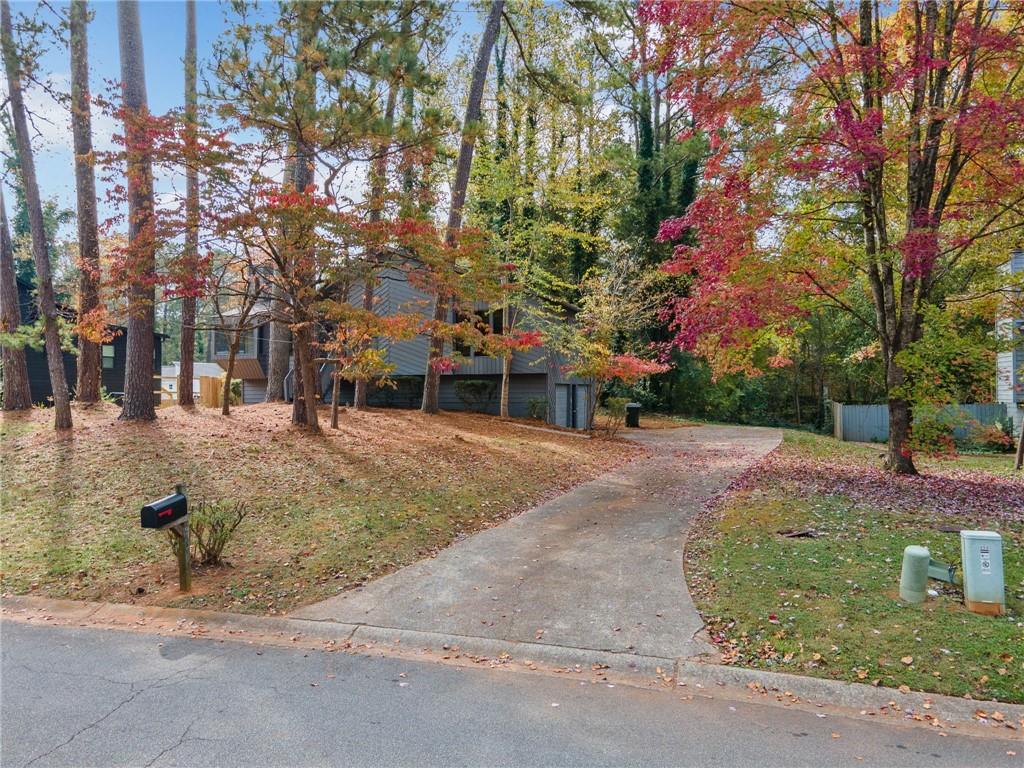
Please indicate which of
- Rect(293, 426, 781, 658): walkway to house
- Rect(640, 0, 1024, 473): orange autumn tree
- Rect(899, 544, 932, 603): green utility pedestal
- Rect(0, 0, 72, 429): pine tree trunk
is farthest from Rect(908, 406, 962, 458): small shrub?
Rect(0, 0, 72, 429): pine tree trunk

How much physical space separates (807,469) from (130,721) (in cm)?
1051

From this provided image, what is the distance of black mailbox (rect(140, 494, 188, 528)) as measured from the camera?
4.70 m

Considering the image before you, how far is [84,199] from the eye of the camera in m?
11.6

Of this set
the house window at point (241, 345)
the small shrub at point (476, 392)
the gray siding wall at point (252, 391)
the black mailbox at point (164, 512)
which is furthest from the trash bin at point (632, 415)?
the black mailbox at point (164, 512)

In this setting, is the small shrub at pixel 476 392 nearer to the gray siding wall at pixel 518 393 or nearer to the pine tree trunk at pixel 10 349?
the gray siding wall at pixel 518 393

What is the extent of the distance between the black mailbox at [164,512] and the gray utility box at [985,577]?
20.8 feet

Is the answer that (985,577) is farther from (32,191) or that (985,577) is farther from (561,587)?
(32,191)

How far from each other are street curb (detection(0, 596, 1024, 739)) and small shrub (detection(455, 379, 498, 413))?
599 inches

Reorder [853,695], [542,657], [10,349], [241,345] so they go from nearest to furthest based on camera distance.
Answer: [853,695], [542,657], [10,349], [241,345]

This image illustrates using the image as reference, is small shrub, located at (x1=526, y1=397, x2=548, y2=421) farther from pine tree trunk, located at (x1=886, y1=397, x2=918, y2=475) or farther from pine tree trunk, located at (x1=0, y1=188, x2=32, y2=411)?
pine tree trunk, located at (x1=0, y1=188, x2=32, y2=411)

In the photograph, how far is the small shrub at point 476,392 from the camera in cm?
2008

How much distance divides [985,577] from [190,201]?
1030cm

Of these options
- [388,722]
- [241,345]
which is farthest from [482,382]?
[388,722]

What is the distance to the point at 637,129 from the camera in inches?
1128
